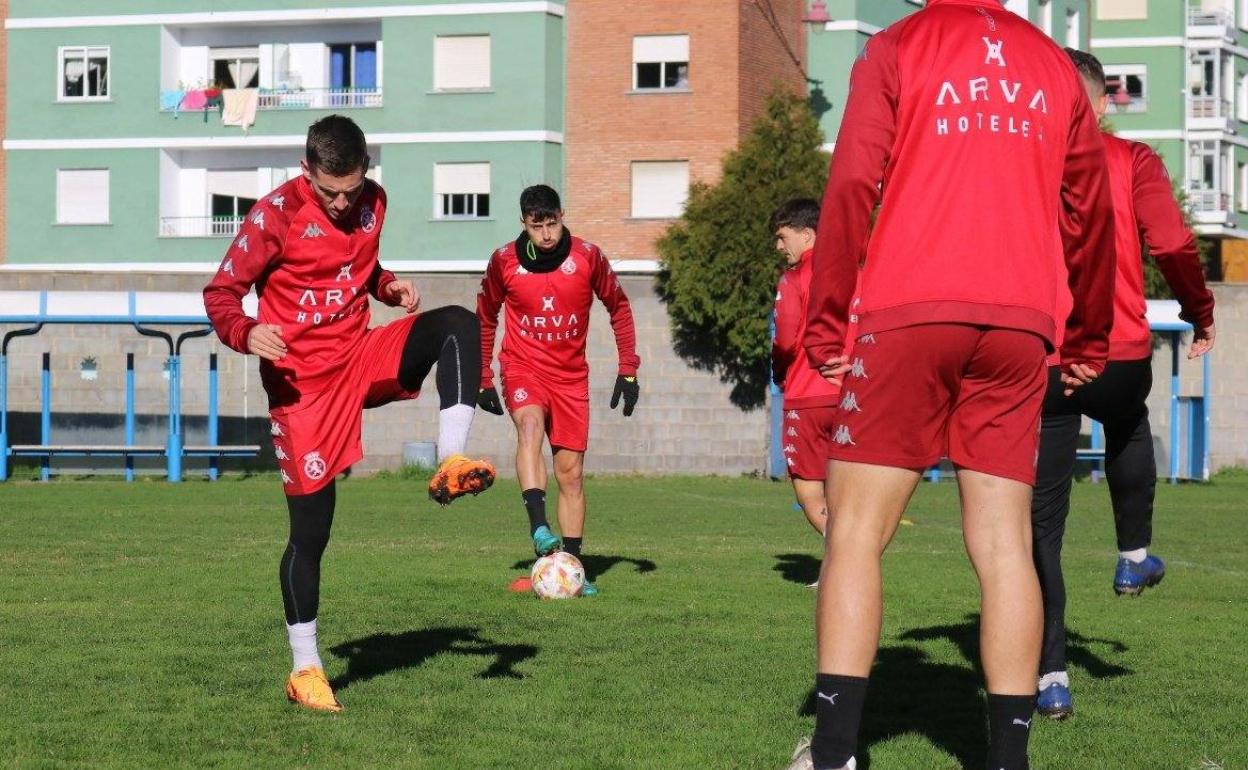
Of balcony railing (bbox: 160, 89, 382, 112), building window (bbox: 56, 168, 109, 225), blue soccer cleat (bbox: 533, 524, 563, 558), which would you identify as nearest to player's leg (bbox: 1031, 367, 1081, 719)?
blue soccer cleat (bbox: 533, 524, 563, 558)

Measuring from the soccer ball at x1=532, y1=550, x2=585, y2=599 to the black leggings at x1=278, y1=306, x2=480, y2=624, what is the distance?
3.32 meters

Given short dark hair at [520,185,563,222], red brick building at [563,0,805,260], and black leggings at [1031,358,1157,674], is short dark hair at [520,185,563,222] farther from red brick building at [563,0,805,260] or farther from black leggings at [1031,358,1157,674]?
red brick building at [563,0,805,260]

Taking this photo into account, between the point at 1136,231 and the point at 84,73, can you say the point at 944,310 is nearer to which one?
the point at 1136,231

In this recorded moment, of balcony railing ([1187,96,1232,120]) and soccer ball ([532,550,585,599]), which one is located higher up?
balcony railing ([1187,96,1232,120])

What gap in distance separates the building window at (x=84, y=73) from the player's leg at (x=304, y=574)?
138ft

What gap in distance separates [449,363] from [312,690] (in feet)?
4.38

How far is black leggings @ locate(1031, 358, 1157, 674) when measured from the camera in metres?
6.77

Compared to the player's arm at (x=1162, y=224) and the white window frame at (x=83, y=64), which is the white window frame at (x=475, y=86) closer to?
the white window frame at (x=83, y=64)

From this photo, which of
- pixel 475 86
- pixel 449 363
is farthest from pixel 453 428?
pixel 475 86

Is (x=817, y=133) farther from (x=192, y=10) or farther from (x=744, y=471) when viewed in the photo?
(x=192, y=10)

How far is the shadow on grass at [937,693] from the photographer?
20.6 ft

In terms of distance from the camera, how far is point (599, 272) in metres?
11.6

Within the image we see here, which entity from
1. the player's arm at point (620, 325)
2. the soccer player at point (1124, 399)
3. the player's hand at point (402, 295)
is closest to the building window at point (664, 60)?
the player's arm at point (620, 325)

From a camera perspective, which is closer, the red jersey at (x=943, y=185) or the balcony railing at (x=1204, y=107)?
the red jersey at (x=943, y=185)
